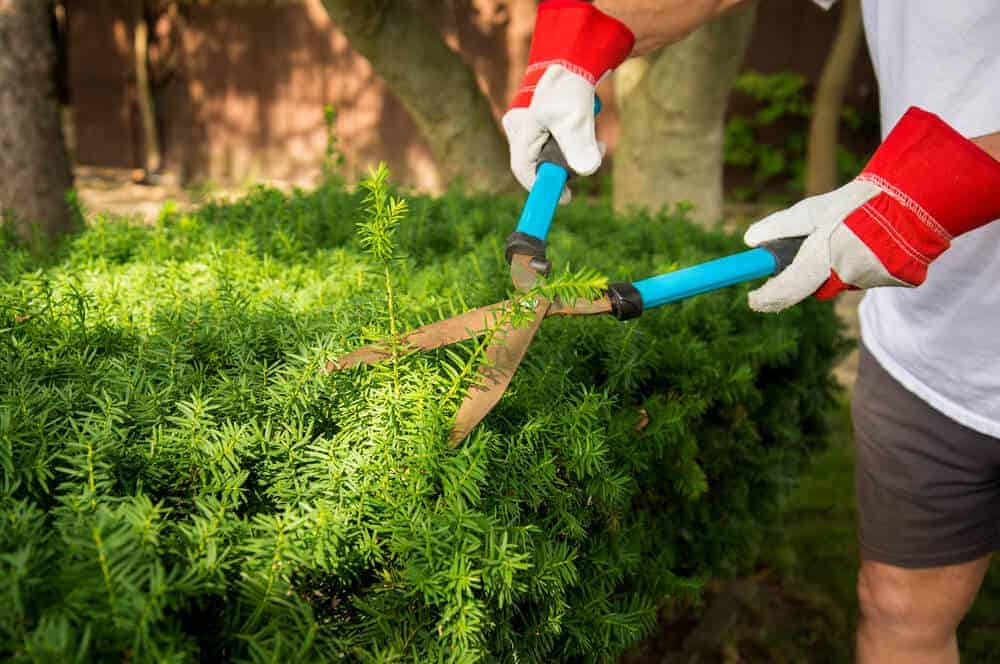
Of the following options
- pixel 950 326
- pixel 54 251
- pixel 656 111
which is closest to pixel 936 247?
pixel 950 326

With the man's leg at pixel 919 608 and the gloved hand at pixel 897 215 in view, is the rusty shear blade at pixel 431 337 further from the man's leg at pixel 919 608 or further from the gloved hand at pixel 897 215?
the man's leg at pixel 919 608

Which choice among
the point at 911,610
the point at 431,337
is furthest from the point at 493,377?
the point at 911,610

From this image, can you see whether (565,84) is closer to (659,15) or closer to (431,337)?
(659,15)

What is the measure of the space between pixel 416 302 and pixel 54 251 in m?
1.48

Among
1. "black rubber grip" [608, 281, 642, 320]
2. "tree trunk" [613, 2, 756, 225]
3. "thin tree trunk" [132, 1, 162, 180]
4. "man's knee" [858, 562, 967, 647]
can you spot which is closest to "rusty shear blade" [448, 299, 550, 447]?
"black rubber grip" [608, 281, 642, 320]

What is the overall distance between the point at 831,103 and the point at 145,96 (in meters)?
10.1

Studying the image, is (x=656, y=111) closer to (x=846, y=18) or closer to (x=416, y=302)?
(x=416, y=302)

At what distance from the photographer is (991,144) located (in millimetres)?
1710

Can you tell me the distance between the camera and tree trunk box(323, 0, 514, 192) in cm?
412

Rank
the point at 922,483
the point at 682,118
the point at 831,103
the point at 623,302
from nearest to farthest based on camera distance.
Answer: the point at 623,302
the point at 922,483
the point at 682,118
the point at 831,103

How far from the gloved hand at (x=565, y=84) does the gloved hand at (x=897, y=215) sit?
1.61ft

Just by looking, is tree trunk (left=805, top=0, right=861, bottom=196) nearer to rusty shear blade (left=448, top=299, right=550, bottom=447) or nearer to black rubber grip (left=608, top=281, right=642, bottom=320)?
black rubber grip (left=608, top=281, right=642, bottom=320)

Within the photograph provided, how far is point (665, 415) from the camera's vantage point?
5.88 feet

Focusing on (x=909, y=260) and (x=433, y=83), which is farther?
(x=433, y=83)
